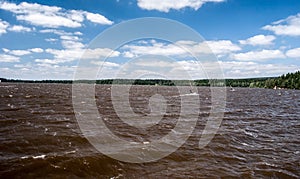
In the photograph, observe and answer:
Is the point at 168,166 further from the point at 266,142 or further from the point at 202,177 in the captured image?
the point at 266,142

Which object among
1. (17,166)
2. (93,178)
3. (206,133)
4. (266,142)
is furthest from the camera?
(206,133)

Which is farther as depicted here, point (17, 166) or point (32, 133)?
point (32, 133)

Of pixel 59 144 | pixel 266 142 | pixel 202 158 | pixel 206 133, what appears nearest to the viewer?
pixel 202 158

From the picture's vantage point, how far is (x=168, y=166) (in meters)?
17.0

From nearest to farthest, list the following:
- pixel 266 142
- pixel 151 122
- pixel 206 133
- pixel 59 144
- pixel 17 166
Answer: pixel 17 166, pixel 59 144, pixel 266 142, pixel 206 133, pixel 151 122

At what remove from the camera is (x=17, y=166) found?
53.1 ft

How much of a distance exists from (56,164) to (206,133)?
1549 cm

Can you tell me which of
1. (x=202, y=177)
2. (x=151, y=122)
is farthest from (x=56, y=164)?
(x=151, y=122)

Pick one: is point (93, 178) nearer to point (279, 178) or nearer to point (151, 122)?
point (279, 178)

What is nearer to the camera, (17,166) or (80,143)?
(17,166)

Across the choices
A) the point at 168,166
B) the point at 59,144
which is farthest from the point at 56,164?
the point at 168,166

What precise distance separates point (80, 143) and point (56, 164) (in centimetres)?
533

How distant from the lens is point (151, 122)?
33406mm

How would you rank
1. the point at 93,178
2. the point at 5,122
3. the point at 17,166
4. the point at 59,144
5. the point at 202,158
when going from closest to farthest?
the point at 93,178 → the point at 17,166 → the point at 202,158 → the point at 59,144 → the point at 5,122
